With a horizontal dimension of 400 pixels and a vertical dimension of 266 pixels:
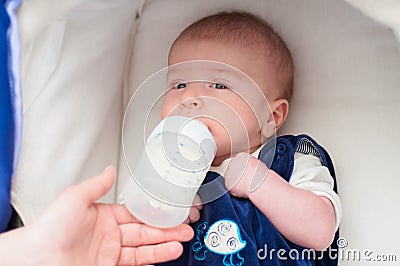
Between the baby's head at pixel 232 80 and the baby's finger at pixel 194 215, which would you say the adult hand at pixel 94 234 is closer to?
the baby's finger at pixel 194 215

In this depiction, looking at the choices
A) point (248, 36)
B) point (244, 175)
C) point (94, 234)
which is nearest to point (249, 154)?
point (244, 175)

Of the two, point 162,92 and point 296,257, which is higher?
point 162,92

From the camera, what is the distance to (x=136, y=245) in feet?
2.81

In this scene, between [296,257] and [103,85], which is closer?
[296,257]

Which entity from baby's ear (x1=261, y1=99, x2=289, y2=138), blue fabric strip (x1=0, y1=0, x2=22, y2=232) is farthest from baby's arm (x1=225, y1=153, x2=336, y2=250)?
blue fabric strip (x1=0, y1=0, x2=22, y2=232)

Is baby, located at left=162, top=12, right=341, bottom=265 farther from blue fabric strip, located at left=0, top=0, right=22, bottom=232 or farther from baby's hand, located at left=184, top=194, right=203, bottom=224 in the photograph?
blue fabric strip, located at left=0, top=0, right=22, bottom=232

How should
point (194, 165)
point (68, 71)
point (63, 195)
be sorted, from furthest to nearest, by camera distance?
point (68, 71) → point (194, 165) → point (63, 195)

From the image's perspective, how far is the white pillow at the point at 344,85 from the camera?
42.4 inches

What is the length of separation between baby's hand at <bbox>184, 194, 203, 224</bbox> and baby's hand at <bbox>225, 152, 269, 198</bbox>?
0.06 metres

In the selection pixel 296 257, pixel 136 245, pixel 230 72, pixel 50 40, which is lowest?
pixel 296 257

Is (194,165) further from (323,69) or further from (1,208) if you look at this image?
(323,69)

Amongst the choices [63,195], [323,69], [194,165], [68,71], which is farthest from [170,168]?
[323,69]

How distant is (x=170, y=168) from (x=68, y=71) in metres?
0.25

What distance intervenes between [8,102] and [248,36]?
45cm
